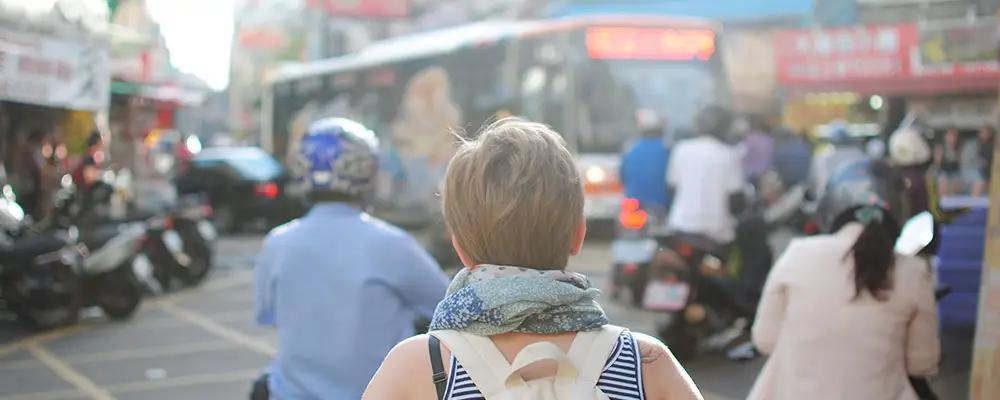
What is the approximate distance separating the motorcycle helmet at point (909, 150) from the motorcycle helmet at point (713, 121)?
2.03 m

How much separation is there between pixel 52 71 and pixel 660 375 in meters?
11.6

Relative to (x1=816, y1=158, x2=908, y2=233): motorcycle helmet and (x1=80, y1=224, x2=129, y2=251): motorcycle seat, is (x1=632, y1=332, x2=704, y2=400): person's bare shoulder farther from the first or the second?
(x1=80, y1=224, x2=129, y2=251): motorcycle seat

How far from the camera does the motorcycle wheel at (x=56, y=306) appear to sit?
1049 centimetres

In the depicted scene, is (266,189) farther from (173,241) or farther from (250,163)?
(173,241)

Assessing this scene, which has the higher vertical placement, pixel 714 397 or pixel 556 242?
pixel 556 242

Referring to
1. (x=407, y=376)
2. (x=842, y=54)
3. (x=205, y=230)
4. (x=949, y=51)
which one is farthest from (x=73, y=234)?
(x=842, y=54)

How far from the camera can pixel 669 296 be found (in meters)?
8.58

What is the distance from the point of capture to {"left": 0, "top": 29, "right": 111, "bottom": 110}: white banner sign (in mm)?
11648

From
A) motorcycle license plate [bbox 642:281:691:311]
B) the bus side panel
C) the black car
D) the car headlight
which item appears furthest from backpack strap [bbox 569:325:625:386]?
the black car

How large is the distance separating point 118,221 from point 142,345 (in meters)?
1.80

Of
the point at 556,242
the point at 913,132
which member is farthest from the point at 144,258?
the point at 556,242

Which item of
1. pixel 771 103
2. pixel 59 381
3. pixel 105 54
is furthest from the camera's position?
pixel 771 103

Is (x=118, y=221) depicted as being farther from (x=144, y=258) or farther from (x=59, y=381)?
(x=59, y=381)

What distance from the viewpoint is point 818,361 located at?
4.31 m
